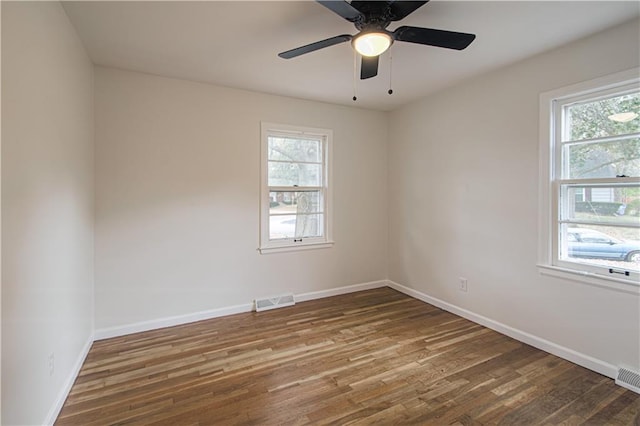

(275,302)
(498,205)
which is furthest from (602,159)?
(275,302)

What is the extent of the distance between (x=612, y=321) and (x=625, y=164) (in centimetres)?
118

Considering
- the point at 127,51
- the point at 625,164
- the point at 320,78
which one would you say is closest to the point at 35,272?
the point at 127,51

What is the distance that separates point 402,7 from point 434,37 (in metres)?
0.32

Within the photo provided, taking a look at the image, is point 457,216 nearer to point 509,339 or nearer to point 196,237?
point 509,339

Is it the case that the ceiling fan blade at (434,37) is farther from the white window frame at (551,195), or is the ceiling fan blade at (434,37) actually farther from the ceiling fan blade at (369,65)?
the white window frame at (551,195)

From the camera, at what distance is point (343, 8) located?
1.65 m

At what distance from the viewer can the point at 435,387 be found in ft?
7.22

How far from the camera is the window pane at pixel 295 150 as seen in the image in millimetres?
3811

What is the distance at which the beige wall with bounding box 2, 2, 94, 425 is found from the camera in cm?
141

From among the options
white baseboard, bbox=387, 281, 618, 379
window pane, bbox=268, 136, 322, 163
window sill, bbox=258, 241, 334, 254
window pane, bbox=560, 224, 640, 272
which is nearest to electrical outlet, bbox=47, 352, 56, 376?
window sill, bbox=258, 241, 334, 254

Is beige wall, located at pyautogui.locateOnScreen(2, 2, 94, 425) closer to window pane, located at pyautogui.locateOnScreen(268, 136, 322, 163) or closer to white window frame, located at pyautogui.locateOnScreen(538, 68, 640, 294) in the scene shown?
window pane, located at pyautogui.locateOnScreen(268, 136, 322, 163)

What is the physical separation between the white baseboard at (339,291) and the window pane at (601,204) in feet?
8.11

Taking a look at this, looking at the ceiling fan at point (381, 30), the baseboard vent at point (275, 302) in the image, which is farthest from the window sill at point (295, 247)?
the ceiling fan at point (381, 30)

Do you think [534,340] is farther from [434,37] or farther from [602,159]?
[434,37]
